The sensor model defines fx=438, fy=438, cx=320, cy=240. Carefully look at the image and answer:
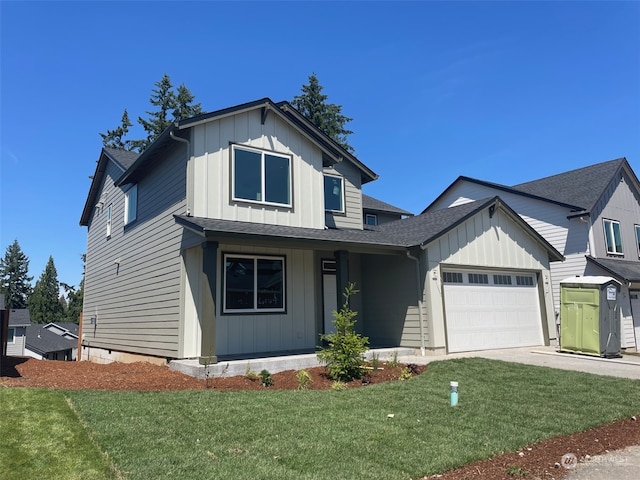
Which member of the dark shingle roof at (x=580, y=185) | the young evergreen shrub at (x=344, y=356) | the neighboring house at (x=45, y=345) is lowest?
the neighboring house at (x=45, y=345)

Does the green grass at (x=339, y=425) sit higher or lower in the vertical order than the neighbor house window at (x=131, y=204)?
lower

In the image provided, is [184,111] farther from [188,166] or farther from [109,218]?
[188,166]

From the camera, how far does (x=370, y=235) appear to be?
1295 cm

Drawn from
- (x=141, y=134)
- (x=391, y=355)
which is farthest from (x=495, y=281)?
(x=141, y=134)

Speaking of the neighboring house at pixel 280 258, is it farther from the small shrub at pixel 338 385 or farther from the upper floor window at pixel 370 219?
the upper floor window at pixel 370 219

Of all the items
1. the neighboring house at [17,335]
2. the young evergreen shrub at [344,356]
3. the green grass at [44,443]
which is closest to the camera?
the green grass at [44,443]

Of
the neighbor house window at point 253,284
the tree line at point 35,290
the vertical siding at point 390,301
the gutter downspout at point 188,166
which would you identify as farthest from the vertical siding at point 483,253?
the tree line at point 35,290

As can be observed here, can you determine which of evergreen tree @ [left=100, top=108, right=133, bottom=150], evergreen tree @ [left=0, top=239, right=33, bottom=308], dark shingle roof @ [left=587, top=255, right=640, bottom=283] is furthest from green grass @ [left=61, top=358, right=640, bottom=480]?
evergreen tree @ [left=0, top=239, right=33, bottom=308]

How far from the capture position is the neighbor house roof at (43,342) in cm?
3788

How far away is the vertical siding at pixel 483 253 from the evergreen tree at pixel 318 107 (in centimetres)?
2482

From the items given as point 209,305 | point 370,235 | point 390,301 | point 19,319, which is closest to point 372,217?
point 370,235

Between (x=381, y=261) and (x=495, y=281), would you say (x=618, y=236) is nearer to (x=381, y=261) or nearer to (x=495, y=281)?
(x=495, y=281)

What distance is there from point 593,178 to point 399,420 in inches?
790

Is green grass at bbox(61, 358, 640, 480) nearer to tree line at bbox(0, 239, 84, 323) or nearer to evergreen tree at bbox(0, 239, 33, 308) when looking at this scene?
tree line at bbox(0, 239, 84, 323)
